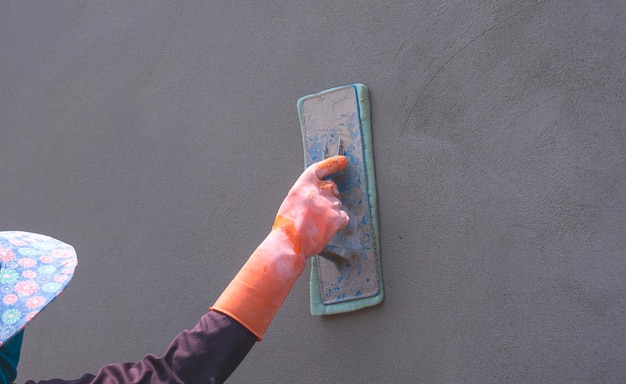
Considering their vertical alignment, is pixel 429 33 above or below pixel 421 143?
above

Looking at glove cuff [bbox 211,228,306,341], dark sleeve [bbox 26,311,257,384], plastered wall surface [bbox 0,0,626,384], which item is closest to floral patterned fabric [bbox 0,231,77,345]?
dark sleeve [bbox 26,311,257,384]

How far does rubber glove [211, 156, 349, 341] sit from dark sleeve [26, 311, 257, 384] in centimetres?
3

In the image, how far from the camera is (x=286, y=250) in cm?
155

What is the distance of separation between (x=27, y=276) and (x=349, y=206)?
805 mm

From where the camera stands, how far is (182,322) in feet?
6.88

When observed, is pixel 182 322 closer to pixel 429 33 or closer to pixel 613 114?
pixel 429 33

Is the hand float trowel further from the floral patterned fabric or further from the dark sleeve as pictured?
the floral patterned fabric

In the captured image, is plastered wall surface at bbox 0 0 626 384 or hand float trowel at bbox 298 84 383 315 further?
hand float trowel at bbox 298 84 383 315

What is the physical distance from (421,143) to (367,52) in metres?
0.30

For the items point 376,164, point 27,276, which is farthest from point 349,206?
point 27,276

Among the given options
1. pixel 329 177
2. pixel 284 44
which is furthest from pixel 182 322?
pixel 284 44

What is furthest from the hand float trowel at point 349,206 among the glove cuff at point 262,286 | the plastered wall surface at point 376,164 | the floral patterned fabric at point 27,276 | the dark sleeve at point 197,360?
the floral patterned fabric at point 27,276

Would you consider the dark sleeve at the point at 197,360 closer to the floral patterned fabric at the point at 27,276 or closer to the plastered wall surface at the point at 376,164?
the floral patterned fabric at the point at 27,276

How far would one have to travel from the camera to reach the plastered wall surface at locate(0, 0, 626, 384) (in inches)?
61.1
